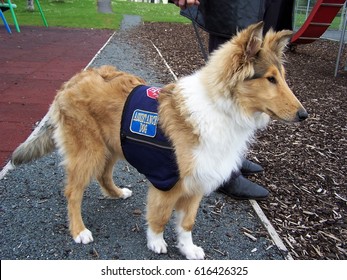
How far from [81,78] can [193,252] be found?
5.93 ft

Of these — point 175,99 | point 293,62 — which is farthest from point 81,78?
point 293,62

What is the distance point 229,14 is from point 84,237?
250 cm

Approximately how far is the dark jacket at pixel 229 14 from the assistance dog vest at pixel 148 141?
112cm

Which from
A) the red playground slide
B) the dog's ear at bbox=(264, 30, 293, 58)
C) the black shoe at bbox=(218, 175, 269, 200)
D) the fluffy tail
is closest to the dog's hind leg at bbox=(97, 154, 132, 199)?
the fluffy tail

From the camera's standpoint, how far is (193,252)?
9.86 feet

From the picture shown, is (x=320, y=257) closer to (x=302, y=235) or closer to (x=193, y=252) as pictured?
(x=302, y=235)

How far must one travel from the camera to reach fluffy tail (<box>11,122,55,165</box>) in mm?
3330

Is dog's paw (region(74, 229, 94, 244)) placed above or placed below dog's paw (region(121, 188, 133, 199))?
above

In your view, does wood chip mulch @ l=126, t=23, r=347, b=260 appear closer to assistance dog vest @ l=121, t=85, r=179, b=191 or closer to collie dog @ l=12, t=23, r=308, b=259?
collie dog @ l=12, t=23, r=308, b=259

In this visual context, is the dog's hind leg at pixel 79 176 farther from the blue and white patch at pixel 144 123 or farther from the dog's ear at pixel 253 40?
the dog's ear at pixel 253 40

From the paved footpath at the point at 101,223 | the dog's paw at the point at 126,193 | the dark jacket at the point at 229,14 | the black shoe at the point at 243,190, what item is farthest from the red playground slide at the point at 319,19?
the dog's paw at the point at 126,193

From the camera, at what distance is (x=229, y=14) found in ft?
11.4

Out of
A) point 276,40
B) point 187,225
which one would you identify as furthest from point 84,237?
point 276,40

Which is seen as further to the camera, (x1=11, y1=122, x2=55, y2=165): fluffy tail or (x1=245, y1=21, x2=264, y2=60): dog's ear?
(x1=11, y1=122, x2=55, y2=165): fluffy tail
